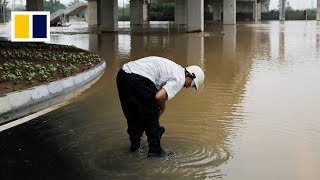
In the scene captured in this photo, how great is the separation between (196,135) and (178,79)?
184 centimetres

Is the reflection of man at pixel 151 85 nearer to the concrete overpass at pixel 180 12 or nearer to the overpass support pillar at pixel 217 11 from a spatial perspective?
the concrete overpass at pixel 180 12

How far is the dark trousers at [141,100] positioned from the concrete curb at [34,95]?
9.91 feet

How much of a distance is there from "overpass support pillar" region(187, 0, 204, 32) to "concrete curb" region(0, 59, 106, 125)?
2910cm

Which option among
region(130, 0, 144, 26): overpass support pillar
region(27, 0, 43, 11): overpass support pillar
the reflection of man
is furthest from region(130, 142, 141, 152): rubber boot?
region(130, 0, 144, 26): overpass support pillar

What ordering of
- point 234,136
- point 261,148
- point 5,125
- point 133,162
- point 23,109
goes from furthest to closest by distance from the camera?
point 23,109 → point 5,125 → point 234,136 → point 261,148 → point 133,162

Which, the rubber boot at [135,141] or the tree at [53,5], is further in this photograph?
the tree at [53,5]

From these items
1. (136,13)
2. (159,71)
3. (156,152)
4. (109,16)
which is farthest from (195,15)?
(159,71)

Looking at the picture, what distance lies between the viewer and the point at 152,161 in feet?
17.9

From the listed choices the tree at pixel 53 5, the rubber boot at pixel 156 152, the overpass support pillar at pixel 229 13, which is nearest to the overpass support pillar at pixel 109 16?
the overpass support pillar at pixel 229 13

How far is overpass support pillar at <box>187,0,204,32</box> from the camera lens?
4006 cm

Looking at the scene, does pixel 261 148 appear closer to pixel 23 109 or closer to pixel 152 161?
pixel 152 161

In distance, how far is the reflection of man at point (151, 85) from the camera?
513cm

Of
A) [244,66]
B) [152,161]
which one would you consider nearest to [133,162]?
[152,161]

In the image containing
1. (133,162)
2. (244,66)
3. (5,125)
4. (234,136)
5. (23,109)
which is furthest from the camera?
(244,66)
